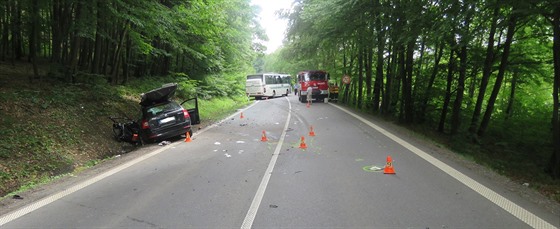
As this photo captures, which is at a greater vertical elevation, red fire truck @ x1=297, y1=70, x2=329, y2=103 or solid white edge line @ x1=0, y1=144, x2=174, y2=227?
red fire truck @ x1=297, y1=70, x2=329, y2=103

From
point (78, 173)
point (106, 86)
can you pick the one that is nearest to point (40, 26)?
point (106, 86)

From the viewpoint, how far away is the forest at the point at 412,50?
399 inches

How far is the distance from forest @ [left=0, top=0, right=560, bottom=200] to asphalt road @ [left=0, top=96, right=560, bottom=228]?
7.70 feet

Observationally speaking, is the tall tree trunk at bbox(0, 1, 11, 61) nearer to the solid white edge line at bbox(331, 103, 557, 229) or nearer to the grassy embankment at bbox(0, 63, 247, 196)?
the grassy embankment at bbox(0, 63, 247, 196)

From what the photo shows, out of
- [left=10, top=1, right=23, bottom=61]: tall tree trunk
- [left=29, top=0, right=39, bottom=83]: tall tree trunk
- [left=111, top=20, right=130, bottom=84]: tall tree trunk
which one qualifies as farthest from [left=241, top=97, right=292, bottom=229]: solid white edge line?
[left=10, top=1, right=23, bottom=61]: tall tree trunk

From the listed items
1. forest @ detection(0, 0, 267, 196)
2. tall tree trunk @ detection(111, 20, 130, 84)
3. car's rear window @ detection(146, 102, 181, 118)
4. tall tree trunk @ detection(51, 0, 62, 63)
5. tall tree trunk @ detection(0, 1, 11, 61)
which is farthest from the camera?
tall tree trunk @ detection(0, 1, 11, 61)

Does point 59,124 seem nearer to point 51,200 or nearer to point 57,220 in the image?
point 51,200

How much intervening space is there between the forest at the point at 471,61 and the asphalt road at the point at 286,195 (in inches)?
156

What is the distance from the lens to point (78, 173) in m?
7.57

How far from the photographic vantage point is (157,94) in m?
11.6

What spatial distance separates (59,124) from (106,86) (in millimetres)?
6223

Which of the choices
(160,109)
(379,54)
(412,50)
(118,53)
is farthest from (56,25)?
(379,54)

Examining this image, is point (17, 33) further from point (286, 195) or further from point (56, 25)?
point (286, 195)

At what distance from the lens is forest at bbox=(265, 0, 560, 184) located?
9825 millimetres
